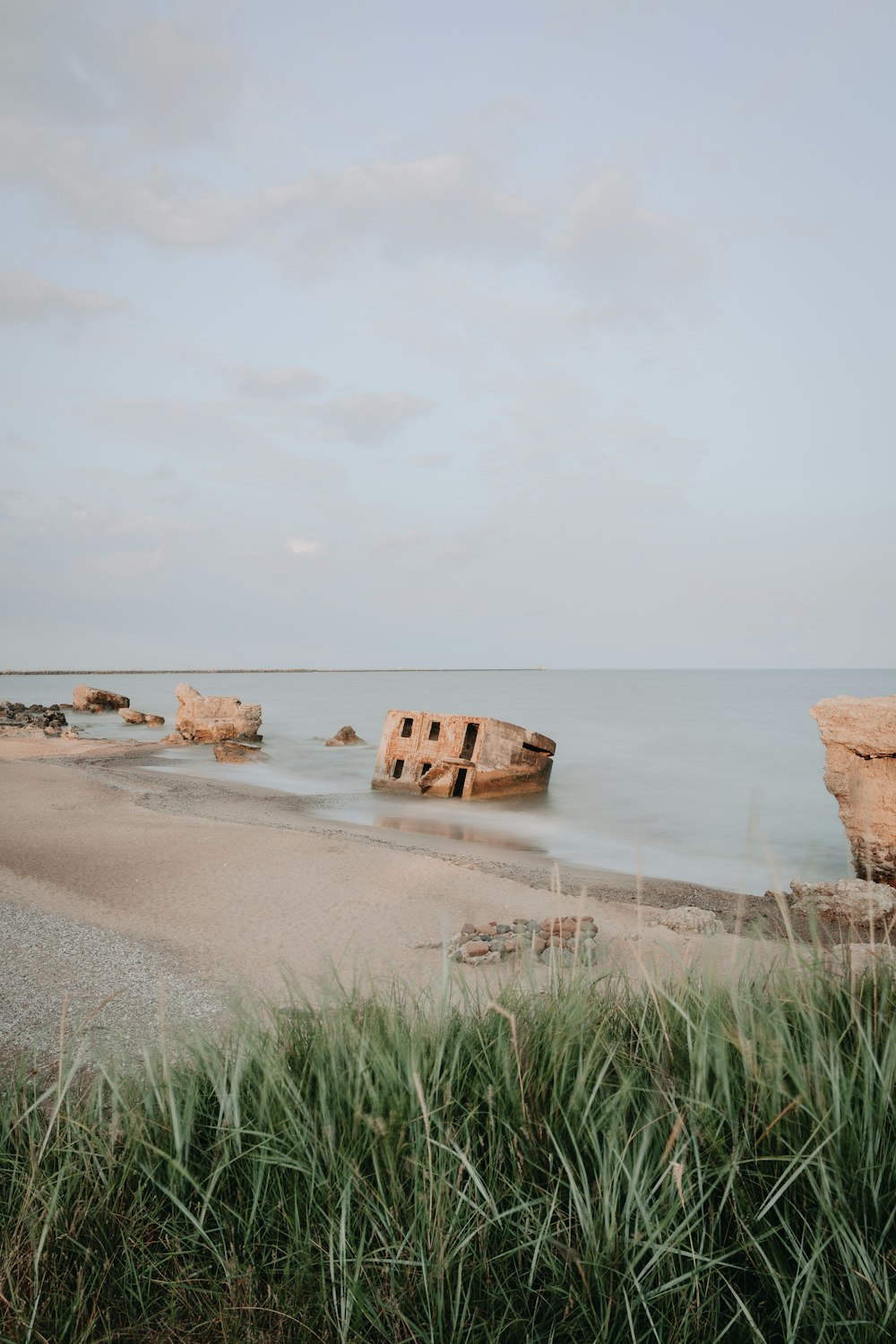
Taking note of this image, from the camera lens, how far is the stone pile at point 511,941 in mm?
5172

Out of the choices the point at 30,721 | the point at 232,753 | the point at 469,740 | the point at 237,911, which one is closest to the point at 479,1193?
the point at 237,911

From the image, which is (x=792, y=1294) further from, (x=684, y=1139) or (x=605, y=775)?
(x=605, y=775)

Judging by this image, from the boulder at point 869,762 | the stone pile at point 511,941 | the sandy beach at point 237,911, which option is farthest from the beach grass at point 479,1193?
the boulder at point 869,762

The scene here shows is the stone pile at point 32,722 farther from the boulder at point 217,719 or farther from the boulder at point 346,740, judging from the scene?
the boulder at point 346,740

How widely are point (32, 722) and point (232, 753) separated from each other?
1464cm

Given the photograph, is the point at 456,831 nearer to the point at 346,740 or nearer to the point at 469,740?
the point at 469,740

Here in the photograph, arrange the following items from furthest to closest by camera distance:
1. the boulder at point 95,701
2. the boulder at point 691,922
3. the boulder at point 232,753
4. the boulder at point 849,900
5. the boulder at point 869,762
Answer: the boulder at point 95,701 < the boulder at point 232,753 < the boulder at point 869,762 < the boulder at point 849,900 < the boulder at point 691,922

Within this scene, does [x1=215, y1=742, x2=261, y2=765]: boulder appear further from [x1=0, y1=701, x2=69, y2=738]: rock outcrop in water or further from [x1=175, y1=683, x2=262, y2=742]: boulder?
[x1=0, y1=701, x2=69, y2=738]: rock outcrop in water

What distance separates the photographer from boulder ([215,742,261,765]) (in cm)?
2112

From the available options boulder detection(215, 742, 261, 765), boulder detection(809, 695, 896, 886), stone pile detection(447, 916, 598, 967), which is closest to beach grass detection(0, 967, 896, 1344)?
stone pile detection(447, 916, 598, 967)

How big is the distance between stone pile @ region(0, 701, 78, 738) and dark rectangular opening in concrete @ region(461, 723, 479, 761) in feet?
54.6

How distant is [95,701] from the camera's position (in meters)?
43.1

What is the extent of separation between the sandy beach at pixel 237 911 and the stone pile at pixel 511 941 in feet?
0.56

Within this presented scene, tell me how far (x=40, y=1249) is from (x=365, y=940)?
4.11 metres
